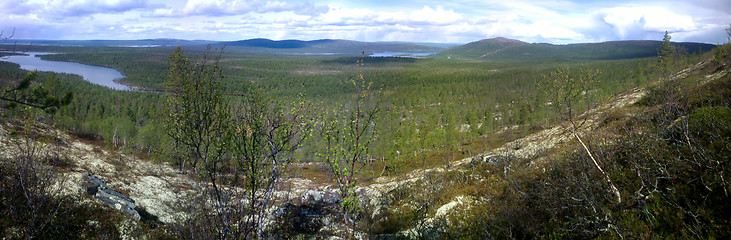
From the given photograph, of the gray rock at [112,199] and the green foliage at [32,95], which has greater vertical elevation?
the green foliage at [32,95]

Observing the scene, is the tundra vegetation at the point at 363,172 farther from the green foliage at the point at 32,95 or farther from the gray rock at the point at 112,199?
the gray rock at the point at 112,199

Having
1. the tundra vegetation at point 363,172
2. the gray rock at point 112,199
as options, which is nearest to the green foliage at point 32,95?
the tundra vegetation at point 363,172

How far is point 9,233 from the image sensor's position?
44.4ft

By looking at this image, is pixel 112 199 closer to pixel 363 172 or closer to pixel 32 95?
pixel 32 95

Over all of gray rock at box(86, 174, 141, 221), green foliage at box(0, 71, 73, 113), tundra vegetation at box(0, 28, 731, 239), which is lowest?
gray rock at box(86, 174, 141, 221)

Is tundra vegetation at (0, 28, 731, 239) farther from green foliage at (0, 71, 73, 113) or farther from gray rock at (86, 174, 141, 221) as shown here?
gray rock at (86, 174, 141, 221)

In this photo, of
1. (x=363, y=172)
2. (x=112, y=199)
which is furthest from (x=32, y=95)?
(x=363, y=172)

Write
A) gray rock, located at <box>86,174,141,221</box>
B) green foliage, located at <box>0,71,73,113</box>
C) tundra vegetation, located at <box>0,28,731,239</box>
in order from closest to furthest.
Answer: tundra vegetation, located at <box>0,28,731,239</box> < green foliage, located at <box>0,71,73,113</box> < gray rock, located at <box>86,174,141,221</box>

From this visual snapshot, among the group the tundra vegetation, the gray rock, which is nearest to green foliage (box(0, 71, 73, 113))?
the tundra vegetation

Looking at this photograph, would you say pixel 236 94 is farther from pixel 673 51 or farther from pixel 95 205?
pixel 673 51

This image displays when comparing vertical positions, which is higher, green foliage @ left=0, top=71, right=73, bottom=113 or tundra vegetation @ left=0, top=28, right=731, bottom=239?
green foliage @ left=0, top=71, right=73, bottom=113

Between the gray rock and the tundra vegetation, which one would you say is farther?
the gray rock

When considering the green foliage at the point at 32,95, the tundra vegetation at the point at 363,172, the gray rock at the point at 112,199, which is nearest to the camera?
the tundra vegetation at the point at 363,172

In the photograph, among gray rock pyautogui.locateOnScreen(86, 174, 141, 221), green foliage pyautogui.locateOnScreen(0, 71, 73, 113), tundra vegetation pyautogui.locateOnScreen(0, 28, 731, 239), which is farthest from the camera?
gray rock pyautogui.locateOnScreen(86, 174, 141, 221)
